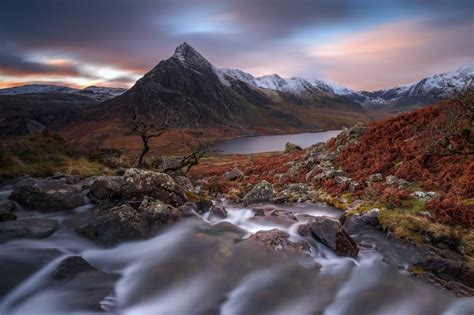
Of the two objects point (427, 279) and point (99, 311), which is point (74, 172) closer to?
point (99, 311)

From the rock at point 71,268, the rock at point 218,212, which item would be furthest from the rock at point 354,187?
the rock at point 71,268

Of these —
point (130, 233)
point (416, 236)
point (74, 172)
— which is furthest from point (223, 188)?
point (416, 236)

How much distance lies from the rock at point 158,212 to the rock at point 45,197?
4093mm

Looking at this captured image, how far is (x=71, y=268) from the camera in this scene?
10406 mm

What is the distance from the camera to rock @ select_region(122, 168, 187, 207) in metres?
15.2

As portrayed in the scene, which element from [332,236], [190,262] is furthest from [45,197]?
[332,236]

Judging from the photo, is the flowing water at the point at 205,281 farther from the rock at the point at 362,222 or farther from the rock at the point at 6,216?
the rock at the point at 6,216

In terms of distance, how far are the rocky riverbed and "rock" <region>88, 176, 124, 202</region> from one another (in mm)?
99

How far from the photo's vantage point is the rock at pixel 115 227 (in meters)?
12.4

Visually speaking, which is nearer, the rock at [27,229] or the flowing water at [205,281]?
the flowing water at [205,281]

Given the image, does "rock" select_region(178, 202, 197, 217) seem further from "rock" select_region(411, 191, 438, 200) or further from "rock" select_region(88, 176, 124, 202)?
"rock" select_region(411, 191, 438, 200)

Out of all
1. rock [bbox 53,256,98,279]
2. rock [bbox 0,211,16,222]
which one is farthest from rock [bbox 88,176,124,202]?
rock [bbox 53,256,98,279]

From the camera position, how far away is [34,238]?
1255 centimetres

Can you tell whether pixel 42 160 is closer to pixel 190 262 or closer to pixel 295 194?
pixel 295 194
